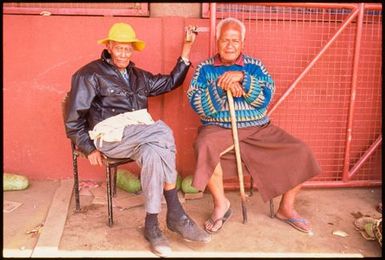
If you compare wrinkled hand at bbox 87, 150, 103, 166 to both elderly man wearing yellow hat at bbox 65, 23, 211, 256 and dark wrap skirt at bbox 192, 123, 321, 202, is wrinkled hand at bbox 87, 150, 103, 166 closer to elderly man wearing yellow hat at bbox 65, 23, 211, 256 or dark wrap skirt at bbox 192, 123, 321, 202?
elderly man wearing yellow hat at bbox 65, 23, 211, 256

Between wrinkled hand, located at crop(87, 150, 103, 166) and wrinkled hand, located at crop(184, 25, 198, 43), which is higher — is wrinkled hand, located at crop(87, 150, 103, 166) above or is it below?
below

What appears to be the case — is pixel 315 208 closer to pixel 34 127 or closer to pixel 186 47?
pixel 186 47

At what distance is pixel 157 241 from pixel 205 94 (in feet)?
4.00

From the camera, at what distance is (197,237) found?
3.29 m

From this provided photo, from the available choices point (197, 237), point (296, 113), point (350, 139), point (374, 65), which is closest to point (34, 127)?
point (197, 237)

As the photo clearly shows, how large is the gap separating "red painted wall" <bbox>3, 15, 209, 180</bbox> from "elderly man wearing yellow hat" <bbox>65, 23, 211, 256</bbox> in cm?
51

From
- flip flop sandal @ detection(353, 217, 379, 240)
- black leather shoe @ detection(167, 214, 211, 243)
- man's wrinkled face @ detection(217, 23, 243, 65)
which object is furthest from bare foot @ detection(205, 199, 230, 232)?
man's wrinkled face @ detection(217, 23, 243, 65)

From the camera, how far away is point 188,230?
3301 mm

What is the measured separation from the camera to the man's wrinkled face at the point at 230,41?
3.57 meters

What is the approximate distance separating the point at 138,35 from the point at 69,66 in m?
0.72

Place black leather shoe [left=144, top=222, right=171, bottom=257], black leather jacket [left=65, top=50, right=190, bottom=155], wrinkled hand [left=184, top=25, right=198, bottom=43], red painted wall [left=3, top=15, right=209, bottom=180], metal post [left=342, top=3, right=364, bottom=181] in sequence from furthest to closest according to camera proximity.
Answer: red painted wall [left=3, top=15, right=209, bottom=180] → metal post [left=342, top=3, right=364, bottom=181] → wrinkled hand [left=184, top=25, right=198, bottom=43] → black leather jacket [left=65, top=50, right=190, bottom=155] → black leather shoe [left=144, top=222, right=171, bottom=257]

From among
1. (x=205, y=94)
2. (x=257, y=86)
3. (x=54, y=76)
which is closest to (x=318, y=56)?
(x=257, y=86)

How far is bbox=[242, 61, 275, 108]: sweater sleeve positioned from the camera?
138 inches

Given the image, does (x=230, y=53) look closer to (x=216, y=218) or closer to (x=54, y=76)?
(x=216, y=218)
